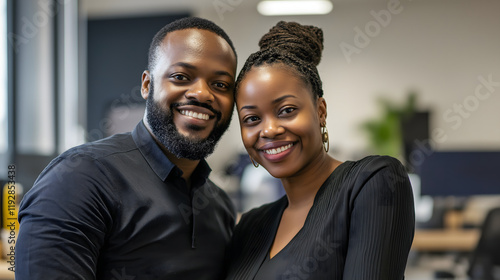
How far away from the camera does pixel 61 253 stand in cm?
112

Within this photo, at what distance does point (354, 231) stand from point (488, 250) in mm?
2292

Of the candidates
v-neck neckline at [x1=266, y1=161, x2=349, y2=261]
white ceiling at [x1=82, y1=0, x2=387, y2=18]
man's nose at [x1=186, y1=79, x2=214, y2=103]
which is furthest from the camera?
white ceiling at [x1=82, y1=0, x2=387, y2=18]

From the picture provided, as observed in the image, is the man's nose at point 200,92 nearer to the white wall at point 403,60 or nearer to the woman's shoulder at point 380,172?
the woman's shoulder at point 380,172

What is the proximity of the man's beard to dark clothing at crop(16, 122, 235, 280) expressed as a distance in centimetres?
3

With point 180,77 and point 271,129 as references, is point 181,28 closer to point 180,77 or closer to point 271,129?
point 180,77

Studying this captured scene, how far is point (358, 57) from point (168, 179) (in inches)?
226

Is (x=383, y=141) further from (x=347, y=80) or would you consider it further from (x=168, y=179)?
(x=168, y=179)

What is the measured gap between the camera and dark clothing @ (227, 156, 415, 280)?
1.09 m

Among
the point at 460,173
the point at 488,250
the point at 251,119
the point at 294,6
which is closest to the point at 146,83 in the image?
the point at 251,119

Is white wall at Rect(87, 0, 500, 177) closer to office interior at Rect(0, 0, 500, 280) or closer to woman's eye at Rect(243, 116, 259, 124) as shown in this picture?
office interior at Rect(0, 0, 500, 280)

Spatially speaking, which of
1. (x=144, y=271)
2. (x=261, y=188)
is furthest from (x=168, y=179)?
(x=261, y=188)

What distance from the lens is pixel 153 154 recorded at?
4.56ft

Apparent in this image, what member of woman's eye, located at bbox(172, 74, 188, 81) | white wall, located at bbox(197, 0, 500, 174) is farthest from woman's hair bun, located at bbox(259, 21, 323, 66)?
white wall, located at bbox(197, 0, 500, 174)

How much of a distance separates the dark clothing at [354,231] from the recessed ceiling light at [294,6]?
449cm
